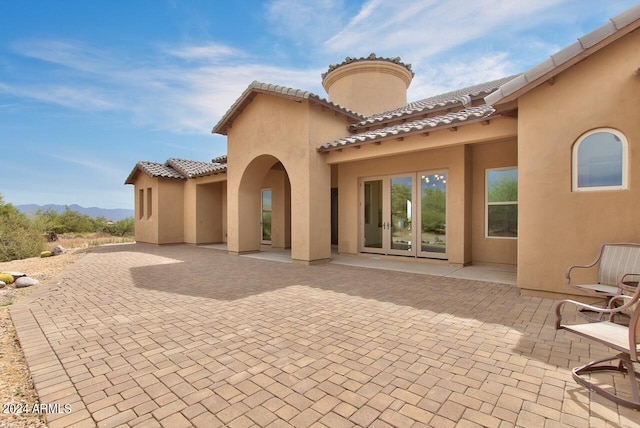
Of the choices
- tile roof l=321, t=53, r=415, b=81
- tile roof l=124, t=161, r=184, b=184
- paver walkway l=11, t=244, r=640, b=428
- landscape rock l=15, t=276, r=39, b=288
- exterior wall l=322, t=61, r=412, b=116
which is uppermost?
tile roof l=321, t=53, r=415, b=81

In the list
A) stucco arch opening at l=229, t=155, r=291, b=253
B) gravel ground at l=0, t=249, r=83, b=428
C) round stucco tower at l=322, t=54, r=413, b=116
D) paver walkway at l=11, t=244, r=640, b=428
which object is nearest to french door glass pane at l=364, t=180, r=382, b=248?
stucco arch opening at l=229, t=155, r=291, b=253

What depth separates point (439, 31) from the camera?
862 cm

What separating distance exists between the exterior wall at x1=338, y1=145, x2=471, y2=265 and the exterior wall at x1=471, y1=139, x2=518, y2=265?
0.41 metres

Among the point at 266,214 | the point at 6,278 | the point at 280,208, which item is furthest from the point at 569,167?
the point at 6,278

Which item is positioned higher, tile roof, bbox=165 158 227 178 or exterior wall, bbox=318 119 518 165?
tile roof, bbox=165 158 227 178

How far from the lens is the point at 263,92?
10656mm

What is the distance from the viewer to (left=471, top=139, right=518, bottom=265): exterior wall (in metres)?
8.74

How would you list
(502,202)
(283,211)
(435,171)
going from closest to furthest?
(502,202) < (435,171) < (283,211)

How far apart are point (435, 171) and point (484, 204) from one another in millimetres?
1792

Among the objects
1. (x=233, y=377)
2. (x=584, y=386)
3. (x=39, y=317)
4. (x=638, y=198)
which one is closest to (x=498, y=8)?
(x=638, y=198)

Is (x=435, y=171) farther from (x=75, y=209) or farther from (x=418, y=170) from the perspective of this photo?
(x=75, y=209)

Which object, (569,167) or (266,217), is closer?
(569,167)

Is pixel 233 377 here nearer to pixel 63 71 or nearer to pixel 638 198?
pixel 638 198

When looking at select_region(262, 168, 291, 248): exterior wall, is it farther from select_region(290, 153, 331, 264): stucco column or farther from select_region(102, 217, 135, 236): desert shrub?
select_region(102, 217, 135, 236): desert shrub
